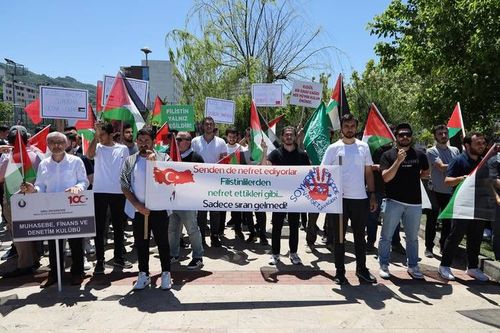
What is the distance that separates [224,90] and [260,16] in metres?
4.46

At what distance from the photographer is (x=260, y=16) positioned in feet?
71.7

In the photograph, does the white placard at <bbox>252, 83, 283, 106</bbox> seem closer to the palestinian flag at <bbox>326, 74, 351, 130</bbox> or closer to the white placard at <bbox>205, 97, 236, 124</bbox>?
the white placard at <bbox>205, 97, 236, 124</bbox>

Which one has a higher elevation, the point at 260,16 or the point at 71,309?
the point at 260,16

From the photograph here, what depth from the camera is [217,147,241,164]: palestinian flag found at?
24.8ft

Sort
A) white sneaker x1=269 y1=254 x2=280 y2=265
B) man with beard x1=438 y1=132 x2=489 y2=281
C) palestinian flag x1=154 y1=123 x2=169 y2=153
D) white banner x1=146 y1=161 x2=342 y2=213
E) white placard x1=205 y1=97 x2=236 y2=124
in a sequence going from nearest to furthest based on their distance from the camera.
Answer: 1. white banner x1=146 y1=161 x2=342 y2=213
2. man with beard x1=438 y1=132 x2=489 y2=281
3. white sneaker x1=269 y1=254 x2=280 y2=265
4. palestinian flag x1=154 y1=123 x2=169 y2=153
5. white placard x1=205 y1=97 x2=236 y2=124

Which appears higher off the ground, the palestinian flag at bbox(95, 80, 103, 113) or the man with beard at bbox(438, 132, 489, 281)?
the palestinian flag at bbox(95, 80, 103, 113)

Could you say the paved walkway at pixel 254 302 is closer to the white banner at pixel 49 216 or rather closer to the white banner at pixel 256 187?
the white banner at pixel 49 216

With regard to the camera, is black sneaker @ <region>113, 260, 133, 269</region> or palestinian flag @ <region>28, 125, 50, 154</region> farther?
palestinian flag @ <region>28, 125, 50, 154</region>

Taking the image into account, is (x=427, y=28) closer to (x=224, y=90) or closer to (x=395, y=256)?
(x=395, y=256)

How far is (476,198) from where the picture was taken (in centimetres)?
589

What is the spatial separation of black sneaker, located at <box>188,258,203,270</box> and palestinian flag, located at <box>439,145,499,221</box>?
353 centimetres

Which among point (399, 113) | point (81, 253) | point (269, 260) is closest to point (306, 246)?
point (269, 260)

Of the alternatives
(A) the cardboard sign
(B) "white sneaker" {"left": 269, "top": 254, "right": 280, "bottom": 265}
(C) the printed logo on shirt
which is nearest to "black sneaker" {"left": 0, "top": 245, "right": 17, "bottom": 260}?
(B) "white sneaker" {"left": 269, "top": 254, "right": 280, "bottom": 265}

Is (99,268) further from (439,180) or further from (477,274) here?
(439,180)
